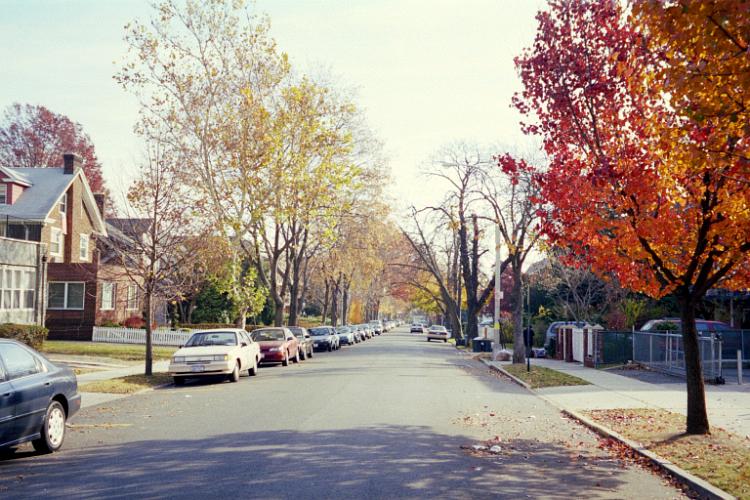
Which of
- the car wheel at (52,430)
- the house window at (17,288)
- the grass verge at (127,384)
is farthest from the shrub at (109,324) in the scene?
the car wheel at (52,430)

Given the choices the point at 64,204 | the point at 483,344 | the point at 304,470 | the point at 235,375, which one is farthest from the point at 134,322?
the point at 304,470

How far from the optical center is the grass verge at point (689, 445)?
8820 mm

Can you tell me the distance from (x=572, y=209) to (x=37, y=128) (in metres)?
60.6

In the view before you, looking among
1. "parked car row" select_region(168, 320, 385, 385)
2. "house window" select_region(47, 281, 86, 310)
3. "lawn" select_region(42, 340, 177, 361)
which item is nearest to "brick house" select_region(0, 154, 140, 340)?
"house window" select_region(47, 281, 86, 310)

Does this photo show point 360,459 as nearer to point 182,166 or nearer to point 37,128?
point 182,166

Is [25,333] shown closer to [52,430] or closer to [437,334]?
[52,430]

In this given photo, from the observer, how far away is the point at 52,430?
10352 mm

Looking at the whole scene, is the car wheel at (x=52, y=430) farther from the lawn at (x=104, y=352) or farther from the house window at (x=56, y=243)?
the house window at (x=56, y=243)

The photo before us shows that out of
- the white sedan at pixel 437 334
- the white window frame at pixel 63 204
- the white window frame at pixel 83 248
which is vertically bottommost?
the white sedan at pixel 437 334

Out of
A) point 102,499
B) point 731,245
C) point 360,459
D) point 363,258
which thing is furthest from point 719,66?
point 363,258

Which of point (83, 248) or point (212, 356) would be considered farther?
point (83, 248)

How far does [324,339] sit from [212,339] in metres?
21.9

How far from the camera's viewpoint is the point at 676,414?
1435 centimetres

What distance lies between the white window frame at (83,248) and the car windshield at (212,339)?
2714 cm
